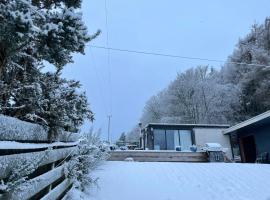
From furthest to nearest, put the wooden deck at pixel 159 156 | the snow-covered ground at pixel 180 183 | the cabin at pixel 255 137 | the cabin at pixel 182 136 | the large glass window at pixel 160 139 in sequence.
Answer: the large glass window at pixel 160 139, the cabin at pixel 182 136, the cabin at pixel 255 137, the wooden deck at pixel 159 156, the snow-covered ground at pixel 180 183

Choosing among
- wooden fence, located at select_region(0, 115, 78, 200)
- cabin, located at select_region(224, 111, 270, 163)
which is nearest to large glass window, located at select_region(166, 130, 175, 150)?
cabin, located at select_region(224, 111, 270, 163)

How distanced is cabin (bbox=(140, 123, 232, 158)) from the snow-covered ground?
8557 mm

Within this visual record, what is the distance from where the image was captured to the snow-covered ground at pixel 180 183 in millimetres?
3963

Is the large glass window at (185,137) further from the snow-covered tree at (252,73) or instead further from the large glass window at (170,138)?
the snow-covered tree at (252,73)

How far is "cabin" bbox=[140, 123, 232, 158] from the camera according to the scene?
14.8 metres

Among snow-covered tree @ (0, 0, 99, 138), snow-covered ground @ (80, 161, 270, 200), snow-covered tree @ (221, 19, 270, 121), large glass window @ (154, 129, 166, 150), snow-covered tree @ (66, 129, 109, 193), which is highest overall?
snow-covered tree @ (221, 19, 270, 121)

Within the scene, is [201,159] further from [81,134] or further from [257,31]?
[257,31]

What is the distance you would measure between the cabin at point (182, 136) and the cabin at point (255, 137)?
2.12 ft

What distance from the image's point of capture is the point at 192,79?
25.2 meters

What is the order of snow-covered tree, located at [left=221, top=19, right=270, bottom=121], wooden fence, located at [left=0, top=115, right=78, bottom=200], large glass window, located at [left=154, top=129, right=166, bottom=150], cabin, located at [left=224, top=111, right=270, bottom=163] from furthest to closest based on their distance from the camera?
snow-covered tree, located at [left=221, top=19, right=270, bottom=121]
large glass window, located at [left=154, top=129, right=166, bottom=150]
cabin, located at [left=224, top=111, right=270, bottom=163]
wooden fence, located at [left=0, top=115, right=78, bottom=200]

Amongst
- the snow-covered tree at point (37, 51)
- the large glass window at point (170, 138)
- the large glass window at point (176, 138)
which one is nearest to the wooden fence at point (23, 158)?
the snow-covered tree at point (37, 51)

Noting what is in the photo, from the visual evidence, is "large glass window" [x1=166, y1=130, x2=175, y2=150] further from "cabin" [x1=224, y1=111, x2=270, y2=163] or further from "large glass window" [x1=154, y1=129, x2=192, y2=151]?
"cabin" [x1=224, y1=111, x2=270, y2=163]

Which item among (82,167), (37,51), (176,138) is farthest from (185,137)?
(37,51)

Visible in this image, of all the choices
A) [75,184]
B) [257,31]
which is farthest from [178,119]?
[75,184]
